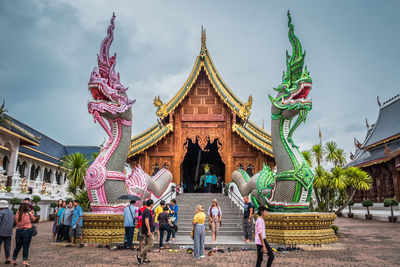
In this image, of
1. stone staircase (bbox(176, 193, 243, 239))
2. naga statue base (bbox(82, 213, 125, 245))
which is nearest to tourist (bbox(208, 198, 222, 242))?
stone staircase (bbox(176, 193, 243, 239))

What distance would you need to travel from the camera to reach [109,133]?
8.87m

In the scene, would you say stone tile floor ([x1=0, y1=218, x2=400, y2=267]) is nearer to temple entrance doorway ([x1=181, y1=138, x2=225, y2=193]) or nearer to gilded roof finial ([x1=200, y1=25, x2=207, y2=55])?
gilded roof finial ([x1=200, y1=25, x2=207, y2=55])

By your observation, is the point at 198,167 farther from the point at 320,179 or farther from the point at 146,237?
the point at 146,237

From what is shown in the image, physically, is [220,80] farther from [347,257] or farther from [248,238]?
[347,257]

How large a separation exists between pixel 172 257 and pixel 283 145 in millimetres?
4313

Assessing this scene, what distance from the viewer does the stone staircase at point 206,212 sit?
9750 millimetres

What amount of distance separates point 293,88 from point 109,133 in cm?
523

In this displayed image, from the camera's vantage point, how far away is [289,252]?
23.2 feet

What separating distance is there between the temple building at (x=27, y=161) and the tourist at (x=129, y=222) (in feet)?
31.9

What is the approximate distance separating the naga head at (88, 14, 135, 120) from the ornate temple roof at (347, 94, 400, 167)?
775 inches

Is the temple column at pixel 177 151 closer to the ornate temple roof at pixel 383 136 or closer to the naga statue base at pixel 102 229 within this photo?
the naga statue base at pixel 102 229

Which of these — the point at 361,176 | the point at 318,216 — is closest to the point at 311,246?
the point at 318,216

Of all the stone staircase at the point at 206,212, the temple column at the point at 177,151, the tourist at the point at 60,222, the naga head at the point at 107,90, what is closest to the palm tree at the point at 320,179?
the stone staircase at the point at 206,212

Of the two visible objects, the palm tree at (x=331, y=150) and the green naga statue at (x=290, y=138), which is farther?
the palm tree at (x=331, y=150)
